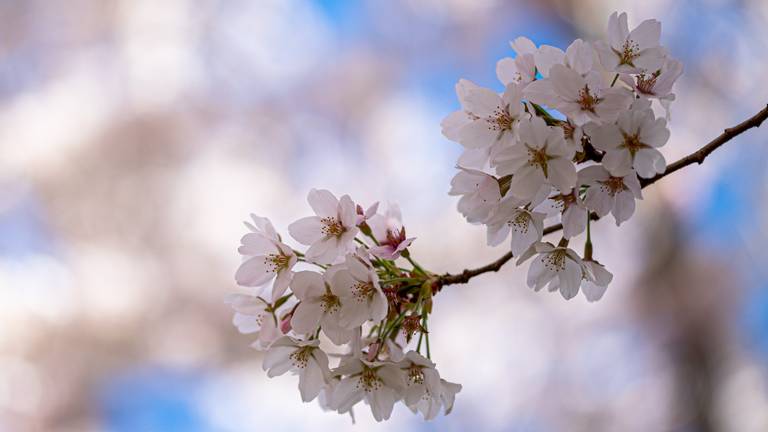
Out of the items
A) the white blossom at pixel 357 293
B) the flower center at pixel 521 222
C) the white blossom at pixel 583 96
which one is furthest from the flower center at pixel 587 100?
the white blossom at pixel 357 293

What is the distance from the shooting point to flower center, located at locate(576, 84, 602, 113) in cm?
55

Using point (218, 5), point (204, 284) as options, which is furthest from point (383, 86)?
point (204, 284)

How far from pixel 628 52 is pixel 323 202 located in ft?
0.95

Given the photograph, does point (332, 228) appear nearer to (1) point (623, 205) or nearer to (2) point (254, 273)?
(2) point (254, 273)

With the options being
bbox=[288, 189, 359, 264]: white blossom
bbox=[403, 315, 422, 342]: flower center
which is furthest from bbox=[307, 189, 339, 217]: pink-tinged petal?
bbox=[403, 315, 422, 342]: flower center

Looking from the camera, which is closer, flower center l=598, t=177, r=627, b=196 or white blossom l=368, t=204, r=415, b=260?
flower center l=598, t=177, r=627, b=196

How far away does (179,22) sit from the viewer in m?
2.78

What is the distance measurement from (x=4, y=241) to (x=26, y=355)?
46 cm

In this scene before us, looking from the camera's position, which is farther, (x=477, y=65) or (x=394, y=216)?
(x=477, y=65)

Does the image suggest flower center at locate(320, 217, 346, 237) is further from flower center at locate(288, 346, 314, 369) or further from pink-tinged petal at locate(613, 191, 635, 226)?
pink-tinged petal at locate(613, 191, 635, 226)

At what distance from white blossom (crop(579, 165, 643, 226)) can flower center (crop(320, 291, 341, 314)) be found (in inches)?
8.5

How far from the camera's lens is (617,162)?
56 cm

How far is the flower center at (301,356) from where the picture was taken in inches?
24.8

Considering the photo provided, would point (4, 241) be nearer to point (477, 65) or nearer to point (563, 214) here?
point (477, 65)
